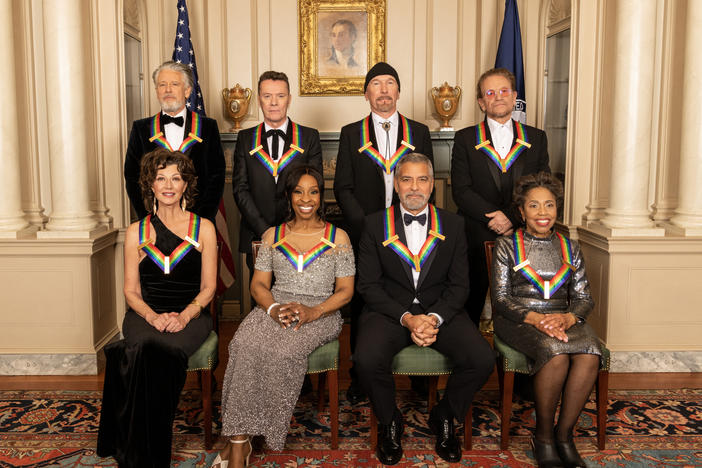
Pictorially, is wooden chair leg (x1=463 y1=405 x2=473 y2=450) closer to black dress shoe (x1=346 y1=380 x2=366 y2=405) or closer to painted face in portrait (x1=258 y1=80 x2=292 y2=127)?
black dress shoe (x1=346 y1=380 x2=366 y2=405)

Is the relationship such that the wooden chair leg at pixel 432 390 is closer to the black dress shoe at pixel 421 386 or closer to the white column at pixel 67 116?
the black dress shoe at pixel 421 386

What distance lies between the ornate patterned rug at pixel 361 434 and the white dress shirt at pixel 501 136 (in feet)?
4.82

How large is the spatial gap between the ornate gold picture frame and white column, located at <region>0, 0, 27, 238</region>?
2502 millimetres

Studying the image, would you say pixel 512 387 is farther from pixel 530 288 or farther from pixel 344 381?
pixel 344 381

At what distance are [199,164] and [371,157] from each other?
3.36 ft

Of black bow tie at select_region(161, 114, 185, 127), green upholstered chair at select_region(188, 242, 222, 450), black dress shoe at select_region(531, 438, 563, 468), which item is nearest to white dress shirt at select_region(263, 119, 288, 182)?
black bow tie at select_region(161, 114, 185, 127)

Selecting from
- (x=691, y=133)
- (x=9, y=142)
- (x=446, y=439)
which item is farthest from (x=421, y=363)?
(x=9, y=142)

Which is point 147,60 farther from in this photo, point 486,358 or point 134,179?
point 486,358

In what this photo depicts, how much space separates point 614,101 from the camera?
438 centimetres

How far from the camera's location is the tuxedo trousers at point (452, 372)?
3119mm

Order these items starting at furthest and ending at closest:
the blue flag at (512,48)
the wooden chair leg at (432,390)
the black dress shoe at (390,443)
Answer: the blue flag at (512,48)
the wooden chair leg at (432,390)
the black dress shoe at (390,443)

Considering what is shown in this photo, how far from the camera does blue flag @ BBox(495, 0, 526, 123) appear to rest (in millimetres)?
5500

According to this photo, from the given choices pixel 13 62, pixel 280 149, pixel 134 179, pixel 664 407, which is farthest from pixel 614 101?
pixel 13 62

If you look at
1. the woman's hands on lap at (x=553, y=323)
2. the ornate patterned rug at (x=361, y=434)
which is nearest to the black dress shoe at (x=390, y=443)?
the ornate patterned rug at (x=361, y=434)
